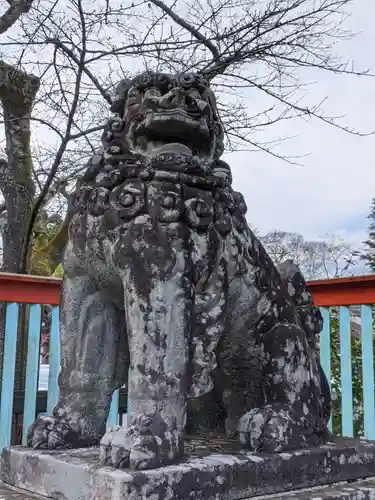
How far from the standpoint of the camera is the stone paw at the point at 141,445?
1.13m

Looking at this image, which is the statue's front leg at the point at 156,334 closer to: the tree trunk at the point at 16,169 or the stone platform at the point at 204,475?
the stone platform at the point at 204,475

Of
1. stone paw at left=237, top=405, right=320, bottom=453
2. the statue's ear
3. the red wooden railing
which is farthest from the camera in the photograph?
the red wooden railing

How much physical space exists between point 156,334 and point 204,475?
1.05 feet

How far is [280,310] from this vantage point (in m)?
1.58

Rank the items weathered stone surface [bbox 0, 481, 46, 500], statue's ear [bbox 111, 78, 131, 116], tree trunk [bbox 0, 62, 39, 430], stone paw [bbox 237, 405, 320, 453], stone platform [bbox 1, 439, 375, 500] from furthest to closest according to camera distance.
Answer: tree trunk [bbox 0, 62, 39, 430]
statue's ear [bbox 111, 78, 131, 116]
stone paw [bbox 237, 405, 320, 453]
weathered stone surface [bbox 0, 481, 46, 500]
stone platform [bbox 1, 439, 375, 500]

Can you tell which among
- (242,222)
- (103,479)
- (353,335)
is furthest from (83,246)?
(353,335)

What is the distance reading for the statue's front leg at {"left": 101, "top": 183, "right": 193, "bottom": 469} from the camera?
119 cm

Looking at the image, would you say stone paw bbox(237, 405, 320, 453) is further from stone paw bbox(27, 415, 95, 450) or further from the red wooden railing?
the red wooden railing

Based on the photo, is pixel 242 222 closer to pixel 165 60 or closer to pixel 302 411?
pixel 302 411

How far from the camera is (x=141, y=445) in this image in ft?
3.74

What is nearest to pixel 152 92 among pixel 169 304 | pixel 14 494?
pixel 169 304

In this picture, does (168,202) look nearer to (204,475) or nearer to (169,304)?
(169,304)

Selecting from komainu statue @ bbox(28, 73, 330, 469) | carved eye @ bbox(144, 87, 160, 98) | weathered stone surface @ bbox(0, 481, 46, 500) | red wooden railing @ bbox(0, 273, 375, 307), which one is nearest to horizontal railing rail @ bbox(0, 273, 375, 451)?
red wooden railing @ bbox(0, 273, 375, 307)

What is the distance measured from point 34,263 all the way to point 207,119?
3.31 meters
